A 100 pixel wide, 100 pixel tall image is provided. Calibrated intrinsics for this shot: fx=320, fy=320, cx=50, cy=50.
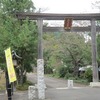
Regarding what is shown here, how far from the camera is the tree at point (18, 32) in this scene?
26.8 meters

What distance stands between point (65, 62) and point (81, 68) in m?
3.07

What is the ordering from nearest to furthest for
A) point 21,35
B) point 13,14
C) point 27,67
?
1. point 21,35
2. point 13,14
3. point 27,67

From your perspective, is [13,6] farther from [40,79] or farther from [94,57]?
[40,79]

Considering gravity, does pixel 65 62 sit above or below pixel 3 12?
below

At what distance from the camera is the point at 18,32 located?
27750 millimetres

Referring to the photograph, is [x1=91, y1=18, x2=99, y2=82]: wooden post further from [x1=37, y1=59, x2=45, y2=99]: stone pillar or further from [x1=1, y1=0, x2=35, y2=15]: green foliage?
[x1=37, y1=59, x2=45, y2=99]: stone pillar

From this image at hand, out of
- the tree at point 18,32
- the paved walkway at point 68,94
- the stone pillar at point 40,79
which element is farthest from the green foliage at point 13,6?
the stone pillar at point 40,79

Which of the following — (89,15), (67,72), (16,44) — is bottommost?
(67,72)

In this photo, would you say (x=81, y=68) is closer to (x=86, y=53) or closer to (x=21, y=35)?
(x=86, y=53)

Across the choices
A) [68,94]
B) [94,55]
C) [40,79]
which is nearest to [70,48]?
[94,55]

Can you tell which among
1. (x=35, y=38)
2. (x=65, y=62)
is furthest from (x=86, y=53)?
(x=35, y=38)

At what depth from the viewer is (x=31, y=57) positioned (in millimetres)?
29797

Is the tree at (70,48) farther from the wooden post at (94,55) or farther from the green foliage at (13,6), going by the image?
the green foliage at (13,6)

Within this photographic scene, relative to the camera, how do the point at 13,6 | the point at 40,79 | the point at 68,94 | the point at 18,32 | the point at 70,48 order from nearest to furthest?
the point at 40,79
the point at 68,94
the point at 18,32
the point at 13,6
the point at 70,48
